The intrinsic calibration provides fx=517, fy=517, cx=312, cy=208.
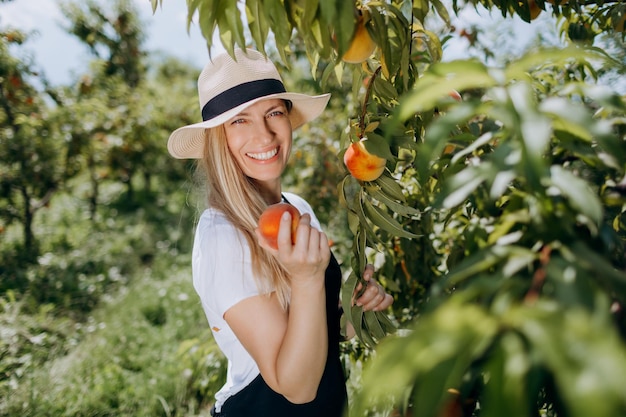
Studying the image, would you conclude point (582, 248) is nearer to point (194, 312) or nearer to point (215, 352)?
point (215, 352)

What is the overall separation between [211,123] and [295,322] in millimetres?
623

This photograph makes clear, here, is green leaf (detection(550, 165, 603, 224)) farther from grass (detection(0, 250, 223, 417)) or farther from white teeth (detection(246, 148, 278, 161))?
grass (detection(0, 250, 223, 417))

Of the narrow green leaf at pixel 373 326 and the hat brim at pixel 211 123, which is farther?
the hat brim at pixel 211 123

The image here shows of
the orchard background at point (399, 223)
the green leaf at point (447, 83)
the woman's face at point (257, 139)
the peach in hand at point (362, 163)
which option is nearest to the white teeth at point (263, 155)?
the woman's face at point (257, 139)

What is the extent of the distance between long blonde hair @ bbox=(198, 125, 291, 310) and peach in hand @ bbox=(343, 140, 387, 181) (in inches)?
13.2

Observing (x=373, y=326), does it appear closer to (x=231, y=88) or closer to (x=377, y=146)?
(x=377, y=146)

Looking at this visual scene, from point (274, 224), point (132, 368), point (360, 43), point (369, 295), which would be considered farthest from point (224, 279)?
point (132, 368)

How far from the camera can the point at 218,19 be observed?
2.82 ft

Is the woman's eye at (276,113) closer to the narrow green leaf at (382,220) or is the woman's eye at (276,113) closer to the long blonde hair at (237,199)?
the long blonde hair at (237,199)

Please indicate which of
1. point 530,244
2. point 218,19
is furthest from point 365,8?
point 530,244

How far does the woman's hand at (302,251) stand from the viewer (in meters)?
1.06

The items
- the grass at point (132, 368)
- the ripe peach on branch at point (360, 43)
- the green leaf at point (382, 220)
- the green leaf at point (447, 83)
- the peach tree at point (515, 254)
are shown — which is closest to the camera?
the peach tree at point (515, 254)

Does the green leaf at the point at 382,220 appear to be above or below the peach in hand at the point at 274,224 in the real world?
below

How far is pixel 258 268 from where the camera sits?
129cm
